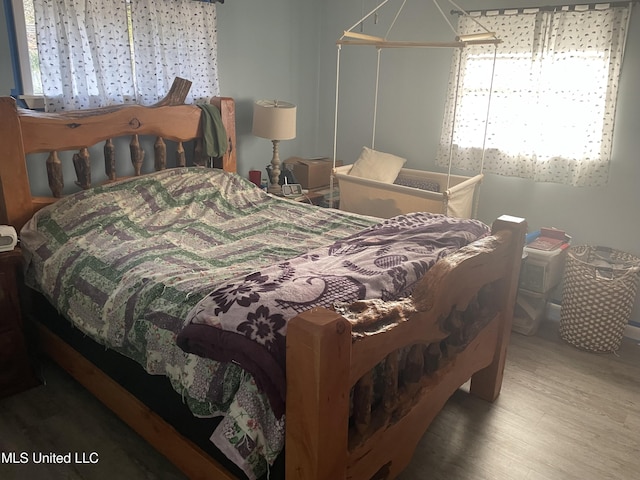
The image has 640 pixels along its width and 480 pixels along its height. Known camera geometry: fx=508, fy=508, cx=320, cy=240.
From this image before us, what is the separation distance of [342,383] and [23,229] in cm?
196

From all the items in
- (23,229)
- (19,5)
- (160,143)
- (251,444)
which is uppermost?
(19,5)

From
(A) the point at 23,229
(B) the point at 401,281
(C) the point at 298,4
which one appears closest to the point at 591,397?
(B) the point at 401,281

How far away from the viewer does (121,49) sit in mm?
2936

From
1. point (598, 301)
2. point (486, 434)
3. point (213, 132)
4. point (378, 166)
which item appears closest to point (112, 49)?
point (213, 132)

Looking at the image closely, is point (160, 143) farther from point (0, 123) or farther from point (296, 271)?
point (296, 271)

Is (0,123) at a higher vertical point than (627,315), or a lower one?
higher

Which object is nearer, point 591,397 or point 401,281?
point 401,281

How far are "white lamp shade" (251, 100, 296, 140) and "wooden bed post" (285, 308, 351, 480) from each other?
2.55 meters

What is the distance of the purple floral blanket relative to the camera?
4.55 feet

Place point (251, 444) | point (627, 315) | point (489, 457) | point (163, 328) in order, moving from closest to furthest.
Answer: point (251, 444)
point (163, 328)
point (489, 457)
point (627, 315)

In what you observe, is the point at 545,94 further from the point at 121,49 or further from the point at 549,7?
the point at 121,49

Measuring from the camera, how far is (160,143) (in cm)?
312

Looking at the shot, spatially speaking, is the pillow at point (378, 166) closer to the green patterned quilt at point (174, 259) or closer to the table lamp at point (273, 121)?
the table lamp at point (273, 121)

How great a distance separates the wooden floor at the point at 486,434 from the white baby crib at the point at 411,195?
1076mm
